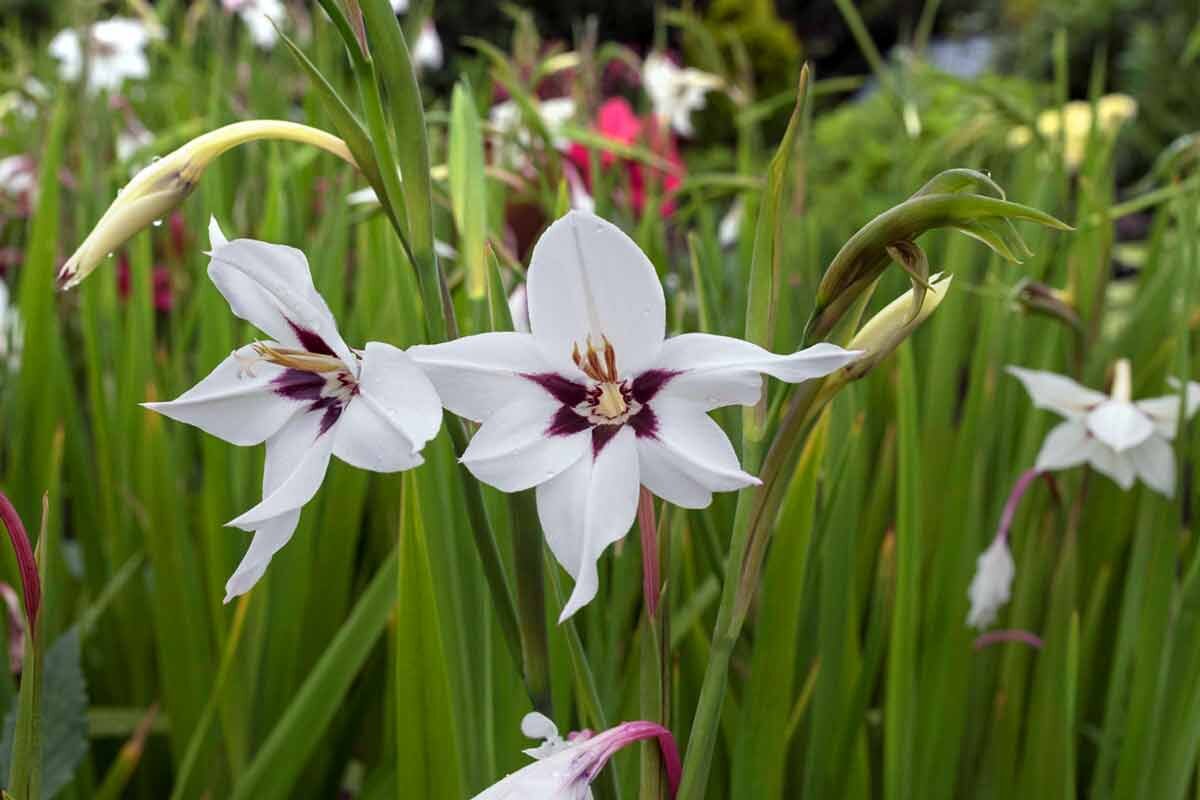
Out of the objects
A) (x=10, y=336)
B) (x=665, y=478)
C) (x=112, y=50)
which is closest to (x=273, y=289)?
(x=665, y=478)

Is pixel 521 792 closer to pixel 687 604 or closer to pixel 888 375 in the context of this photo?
pixel 687 604

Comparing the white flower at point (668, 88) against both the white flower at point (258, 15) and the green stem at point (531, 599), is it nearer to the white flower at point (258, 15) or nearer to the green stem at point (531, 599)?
the white flower at point (258, 15)

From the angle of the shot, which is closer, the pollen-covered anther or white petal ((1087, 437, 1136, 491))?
the pollen-covered anther

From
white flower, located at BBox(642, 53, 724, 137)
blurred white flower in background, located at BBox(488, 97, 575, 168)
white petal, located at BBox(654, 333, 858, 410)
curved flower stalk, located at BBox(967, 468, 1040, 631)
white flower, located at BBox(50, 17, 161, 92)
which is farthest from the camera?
white flower, located at BBox(50, 17, 161, 92)

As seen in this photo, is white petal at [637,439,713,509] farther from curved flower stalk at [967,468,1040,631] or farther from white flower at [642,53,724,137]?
white flower at [642,53,724,137]

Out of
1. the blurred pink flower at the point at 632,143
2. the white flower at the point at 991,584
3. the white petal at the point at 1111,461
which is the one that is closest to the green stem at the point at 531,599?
the white flower at the point at 991,584

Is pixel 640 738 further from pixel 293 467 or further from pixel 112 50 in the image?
pixel 112 50

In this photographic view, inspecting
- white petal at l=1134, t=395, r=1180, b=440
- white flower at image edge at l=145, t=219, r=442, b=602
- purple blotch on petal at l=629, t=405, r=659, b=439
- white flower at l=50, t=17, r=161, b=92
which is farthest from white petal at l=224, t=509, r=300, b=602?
white flower at l=50, t=17, r=161, b=92

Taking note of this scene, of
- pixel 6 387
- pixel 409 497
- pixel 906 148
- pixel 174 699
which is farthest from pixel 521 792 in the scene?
pixel 906 148
